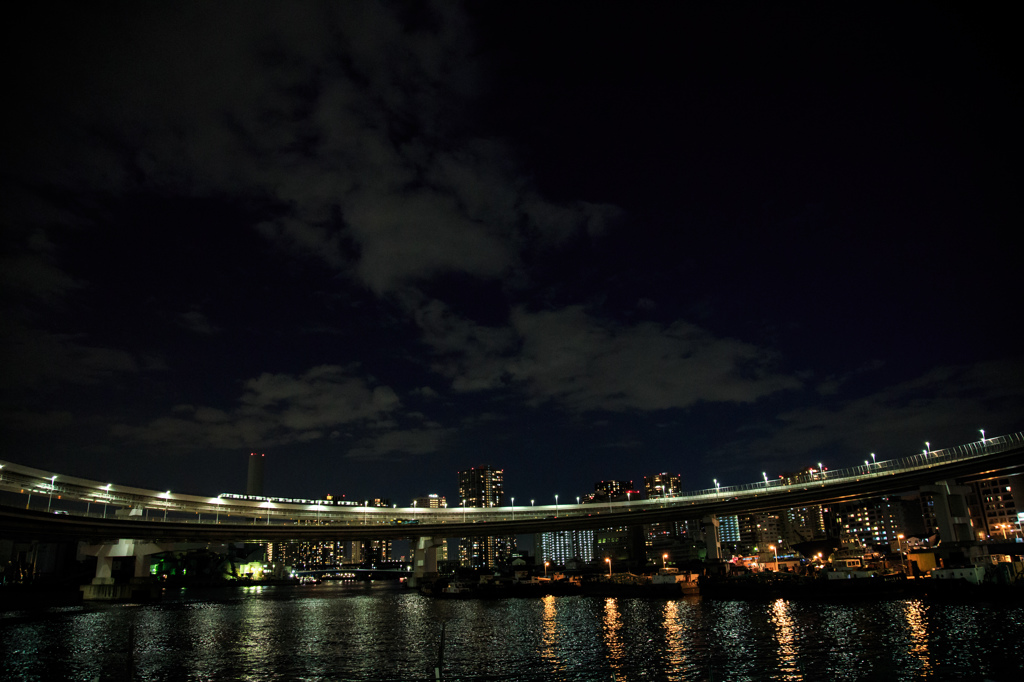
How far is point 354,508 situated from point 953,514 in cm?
13304

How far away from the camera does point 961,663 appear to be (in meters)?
33.4

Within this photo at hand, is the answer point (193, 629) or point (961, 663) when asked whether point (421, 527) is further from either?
point (961, 663)

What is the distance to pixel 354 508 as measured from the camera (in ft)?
546

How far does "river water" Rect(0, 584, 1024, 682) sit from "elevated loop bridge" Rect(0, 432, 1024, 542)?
1055 inches

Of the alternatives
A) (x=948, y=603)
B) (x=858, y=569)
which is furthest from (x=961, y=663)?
(x=858, y=569)

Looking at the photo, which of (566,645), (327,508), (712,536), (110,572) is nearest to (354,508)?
(327,508)

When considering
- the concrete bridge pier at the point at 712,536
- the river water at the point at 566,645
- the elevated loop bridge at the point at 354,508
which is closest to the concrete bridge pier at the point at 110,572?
the elevated loop bridge at the point at 354,508

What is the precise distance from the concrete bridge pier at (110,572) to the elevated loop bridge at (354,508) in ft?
13.8

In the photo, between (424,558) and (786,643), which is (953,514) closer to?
A: (786,643)

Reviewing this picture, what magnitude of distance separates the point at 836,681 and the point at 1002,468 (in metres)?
75.5

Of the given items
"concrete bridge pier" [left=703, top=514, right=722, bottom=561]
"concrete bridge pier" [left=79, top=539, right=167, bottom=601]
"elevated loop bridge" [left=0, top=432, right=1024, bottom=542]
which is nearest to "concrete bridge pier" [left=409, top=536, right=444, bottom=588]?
"elevated loop bridge" [left=0, top=432, right=1024, bottom=542]

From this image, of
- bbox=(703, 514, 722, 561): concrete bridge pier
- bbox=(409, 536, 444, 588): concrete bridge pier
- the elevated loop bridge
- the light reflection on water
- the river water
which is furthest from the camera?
bbox=(409, 536, 444, 588): concrete bridge pier

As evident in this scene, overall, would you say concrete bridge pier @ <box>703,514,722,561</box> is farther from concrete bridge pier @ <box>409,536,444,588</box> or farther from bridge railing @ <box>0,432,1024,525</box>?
concrete bridge pier @ <box>409,536,444,588</box>

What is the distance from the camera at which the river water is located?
35.0 metres
